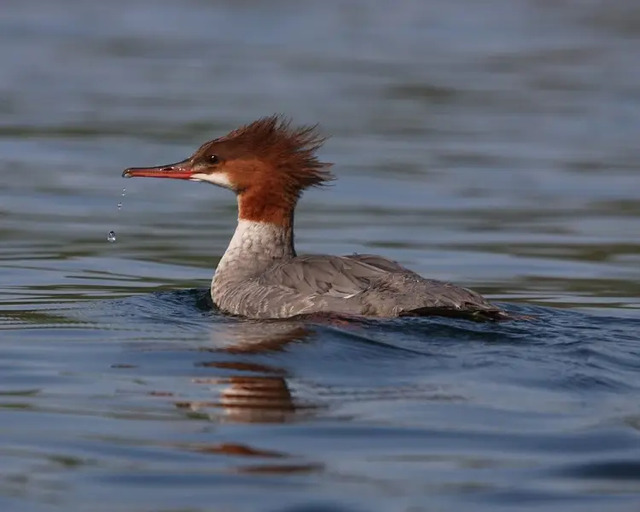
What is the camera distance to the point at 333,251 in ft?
39.3

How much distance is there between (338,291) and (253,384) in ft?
5.53

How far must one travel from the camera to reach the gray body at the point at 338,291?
8.84 meters

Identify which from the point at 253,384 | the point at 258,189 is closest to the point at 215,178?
the point at 258,189

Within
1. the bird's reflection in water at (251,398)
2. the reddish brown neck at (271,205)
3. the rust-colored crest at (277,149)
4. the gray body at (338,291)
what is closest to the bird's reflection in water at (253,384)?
the bird's reflection in water at (251,398)

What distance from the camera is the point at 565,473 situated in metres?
6.18

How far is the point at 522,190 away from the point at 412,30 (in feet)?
35.0

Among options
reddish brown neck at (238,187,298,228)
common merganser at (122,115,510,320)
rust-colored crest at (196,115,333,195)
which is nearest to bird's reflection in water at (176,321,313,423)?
common merganser at (122,115,510,320)

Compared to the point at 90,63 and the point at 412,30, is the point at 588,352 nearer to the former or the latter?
the point at 90,63

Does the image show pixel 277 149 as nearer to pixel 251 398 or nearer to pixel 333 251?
pixel 333 251

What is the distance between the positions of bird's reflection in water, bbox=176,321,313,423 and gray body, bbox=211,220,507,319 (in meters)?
0.33

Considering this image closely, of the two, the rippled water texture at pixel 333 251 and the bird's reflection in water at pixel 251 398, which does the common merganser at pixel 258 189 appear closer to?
the rippled water texture at pixel 333 251

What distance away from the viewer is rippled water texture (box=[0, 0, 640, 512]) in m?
6.30

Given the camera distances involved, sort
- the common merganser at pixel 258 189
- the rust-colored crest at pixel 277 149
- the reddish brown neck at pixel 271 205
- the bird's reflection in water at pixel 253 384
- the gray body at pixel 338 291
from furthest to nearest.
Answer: the reddish brown neck at pixel 271 205
the rust-colored crest at pixel 277 149
the common merganser at pixel 258 189
the gray body at pixel 338 291
the bird's reflection in water at pixel 253 384

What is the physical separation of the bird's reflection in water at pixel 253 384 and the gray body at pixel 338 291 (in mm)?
325
